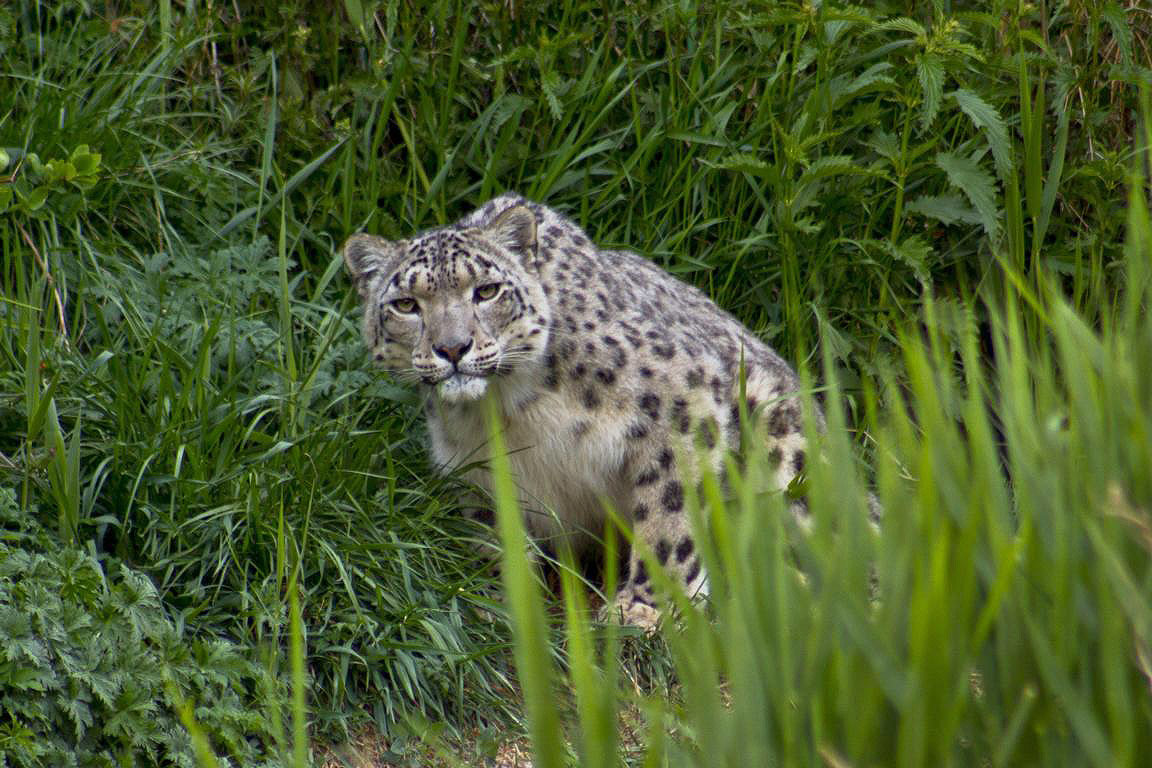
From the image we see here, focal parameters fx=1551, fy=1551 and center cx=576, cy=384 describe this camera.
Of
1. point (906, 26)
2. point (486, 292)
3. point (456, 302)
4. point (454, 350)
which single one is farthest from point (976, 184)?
point (454, 350)

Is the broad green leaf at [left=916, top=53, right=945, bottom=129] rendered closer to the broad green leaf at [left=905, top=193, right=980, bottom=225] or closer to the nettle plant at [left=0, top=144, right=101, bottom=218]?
the broad green leaf at [left=905, top=193, right=980, bottom=225]

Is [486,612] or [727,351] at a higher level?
[727,351]

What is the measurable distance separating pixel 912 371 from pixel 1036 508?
1.24ft

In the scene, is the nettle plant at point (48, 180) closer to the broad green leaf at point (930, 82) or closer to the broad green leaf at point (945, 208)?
the broad green leaf at point (930, 82)

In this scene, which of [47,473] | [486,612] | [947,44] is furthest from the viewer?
[947,44]

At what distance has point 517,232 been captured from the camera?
19.1 ft

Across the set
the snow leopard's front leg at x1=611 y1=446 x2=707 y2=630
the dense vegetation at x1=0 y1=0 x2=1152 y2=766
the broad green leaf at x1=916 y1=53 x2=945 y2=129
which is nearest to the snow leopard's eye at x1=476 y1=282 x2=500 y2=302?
the dense vegetation at x1=0 y1=0 x2=1152 y2=766

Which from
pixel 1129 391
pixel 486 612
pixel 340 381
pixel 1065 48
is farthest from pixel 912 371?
pixel 1065 48

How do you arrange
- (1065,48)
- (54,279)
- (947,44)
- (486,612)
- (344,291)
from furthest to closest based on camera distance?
(1065,48) → (344,291) → (947,44) → (54,279) → (486,612)

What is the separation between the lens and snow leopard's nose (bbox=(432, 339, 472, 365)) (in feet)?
17.7

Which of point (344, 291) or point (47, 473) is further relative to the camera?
point (344, 291)

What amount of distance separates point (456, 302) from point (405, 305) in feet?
0.77

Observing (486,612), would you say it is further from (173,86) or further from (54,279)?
(173,86)

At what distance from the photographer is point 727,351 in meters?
6.18
